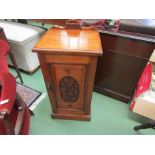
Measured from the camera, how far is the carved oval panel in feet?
3.38

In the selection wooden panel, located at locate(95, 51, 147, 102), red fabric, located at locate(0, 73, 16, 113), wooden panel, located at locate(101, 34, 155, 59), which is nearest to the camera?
red fabric, located at locate(0, 73, 16, 113)

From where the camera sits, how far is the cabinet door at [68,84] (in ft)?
3.08

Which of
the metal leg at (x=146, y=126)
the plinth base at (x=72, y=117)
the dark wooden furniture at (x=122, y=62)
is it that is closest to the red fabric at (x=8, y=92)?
the plinth base at (x=72, y=117)

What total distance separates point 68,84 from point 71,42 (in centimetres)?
34

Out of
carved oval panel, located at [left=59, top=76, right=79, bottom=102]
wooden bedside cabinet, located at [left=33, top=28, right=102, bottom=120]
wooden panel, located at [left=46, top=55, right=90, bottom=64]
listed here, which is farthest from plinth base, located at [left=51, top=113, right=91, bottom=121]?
wooden panel, located at [left=46, top=55, right=90, bottom=64]

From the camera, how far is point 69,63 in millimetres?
886

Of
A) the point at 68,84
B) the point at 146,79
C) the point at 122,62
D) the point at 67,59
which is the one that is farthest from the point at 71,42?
the point at 146,79

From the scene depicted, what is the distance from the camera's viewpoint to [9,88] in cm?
76

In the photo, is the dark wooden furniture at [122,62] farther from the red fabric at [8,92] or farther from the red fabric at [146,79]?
the red fabric at [8,92]

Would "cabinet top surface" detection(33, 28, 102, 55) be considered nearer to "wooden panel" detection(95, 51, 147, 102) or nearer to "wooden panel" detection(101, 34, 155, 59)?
"wooden panel" detection(101, 34, 155, 59)

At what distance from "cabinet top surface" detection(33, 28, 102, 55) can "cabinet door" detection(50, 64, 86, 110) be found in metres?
0.14

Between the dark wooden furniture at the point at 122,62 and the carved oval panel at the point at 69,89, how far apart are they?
44 centimetres

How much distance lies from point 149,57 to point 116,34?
0.34 meters

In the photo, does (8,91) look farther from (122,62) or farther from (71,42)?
(122,62)
